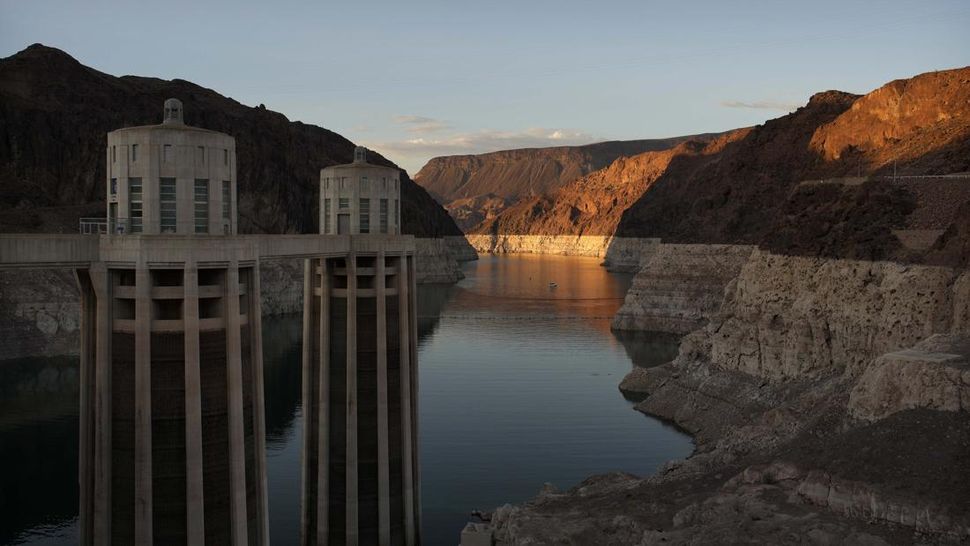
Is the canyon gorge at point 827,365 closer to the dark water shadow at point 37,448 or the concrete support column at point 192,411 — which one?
the concrete support column at point 192,411

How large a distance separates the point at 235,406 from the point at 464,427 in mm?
36794

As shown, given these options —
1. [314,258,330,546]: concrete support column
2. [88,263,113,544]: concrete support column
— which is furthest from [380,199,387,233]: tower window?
[88,263,113,544]: concrete support column

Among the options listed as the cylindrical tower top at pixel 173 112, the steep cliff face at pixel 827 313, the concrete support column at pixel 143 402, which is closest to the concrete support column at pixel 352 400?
the cylindrical tower top at pixel 173 112

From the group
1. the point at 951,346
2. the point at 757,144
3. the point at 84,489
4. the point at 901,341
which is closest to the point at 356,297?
the point at 84,489

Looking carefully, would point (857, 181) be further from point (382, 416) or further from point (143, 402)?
point (143, 402)

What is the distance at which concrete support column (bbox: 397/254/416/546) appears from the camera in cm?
3756

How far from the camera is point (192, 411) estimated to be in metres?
23.3

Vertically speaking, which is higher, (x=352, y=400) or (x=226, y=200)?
(x=226, y=200)

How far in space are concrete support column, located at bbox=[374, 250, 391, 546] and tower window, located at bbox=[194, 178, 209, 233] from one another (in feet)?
41.6

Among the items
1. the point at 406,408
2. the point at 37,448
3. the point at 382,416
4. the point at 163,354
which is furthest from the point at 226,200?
the point at 37,448

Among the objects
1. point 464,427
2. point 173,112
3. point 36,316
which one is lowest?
point 464,427

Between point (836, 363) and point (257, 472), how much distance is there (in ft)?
121

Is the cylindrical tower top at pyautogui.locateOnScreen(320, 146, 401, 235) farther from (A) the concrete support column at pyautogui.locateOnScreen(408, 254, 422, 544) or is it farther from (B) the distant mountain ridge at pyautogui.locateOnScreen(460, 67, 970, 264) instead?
(B) the distant mountain ridge at pyautogui.locateOnScreen(460, 67, 970, 264)

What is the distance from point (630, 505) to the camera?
33.5 m
